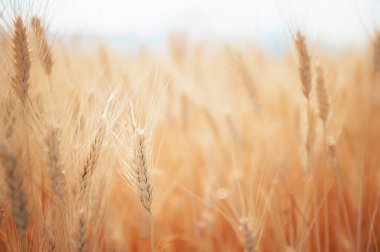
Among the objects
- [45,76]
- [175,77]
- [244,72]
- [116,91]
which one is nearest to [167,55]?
[175,77]

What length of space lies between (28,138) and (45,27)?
45 cm

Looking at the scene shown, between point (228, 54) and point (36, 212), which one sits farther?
point (228, 54)

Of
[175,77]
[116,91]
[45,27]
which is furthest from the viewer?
[175,77]

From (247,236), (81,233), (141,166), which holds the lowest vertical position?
(247,236)

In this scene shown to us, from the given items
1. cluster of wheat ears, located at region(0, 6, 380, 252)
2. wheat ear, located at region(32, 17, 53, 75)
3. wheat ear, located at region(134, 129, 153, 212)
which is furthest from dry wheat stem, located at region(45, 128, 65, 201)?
wheat ear, located at region(32, 17, 53, 75)

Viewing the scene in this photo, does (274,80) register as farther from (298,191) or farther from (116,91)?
(116,91)

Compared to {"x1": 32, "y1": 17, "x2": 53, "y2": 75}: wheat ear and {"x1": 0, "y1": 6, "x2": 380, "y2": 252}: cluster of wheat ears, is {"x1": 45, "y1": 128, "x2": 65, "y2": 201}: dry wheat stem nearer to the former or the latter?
{"x1": 0, "y1": 6, "x2": 380, "y2": 252}: cluster of wheat ears

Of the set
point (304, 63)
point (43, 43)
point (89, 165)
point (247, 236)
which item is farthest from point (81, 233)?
point (304, 63)

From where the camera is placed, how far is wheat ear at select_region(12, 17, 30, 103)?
926mm

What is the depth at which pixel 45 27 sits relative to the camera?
1.08 meters

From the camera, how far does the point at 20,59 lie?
0.94 metres

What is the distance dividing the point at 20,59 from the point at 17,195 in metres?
0.45

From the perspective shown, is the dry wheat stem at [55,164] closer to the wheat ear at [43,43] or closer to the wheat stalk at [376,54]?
the wheat ear at [43,43]

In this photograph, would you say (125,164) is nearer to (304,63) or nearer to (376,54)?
(304,63)
